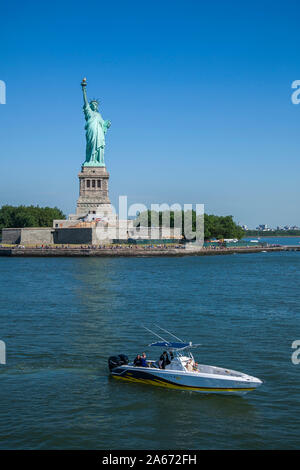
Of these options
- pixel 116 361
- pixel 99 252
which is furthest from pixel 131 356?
pixel 99 252

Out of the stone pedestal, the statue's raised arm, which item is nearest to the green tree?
the stone pedestal

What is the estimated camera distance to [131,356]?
72.4 feet

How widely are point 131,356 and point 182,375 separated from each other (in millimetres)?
4013

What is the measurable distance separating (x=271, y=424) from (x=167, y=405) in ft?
11.4

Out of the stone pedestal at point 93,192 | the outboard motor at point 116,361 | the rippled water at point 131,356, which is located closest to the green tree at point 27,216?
the stone pedestal at point 93,192

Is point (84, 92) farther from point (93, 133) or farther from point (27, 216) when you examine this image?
point (27, 216)

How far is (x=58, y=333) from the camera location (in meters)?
26.3

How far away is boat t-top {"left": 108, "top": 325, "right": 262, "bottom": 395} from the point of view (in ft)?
58.6

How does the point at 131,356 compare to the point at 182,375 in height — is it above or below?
below

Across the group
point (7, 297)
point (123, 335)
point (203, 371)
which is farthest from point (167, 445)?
point (7, 297)

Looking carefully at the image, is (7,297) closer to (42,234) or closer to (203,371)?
(203,371)

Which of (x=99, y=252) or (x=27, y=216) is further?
(x=27, y=216)

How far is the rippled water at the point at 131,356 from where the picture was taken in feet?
49.7
